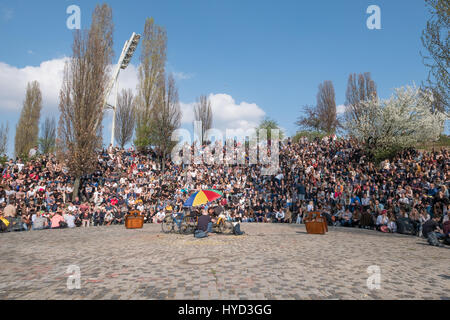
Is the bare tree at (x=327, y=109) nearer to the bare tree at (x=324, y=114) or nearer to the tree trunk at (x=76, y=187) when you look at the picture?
the bare tree at (x=324, y=114)

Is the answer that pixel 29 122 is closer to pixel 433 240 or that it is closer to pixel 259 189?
pixel 259 189

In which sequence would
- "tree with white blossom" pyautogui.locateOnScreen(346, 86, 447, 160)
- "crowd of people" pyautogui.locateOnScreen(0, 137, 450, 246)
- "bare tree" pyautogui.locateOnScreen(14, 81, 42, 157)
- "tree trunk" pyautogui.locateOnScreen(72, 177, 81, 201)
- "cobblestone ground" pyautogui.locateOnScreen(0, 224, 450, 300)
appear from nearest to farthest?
"cobblestone ground" pyautogui.locateOnScreen(0, 224, 450, 300) → "crowd of people" pyautogui.locateOnScreen(0, 137, 450, 246) → "tree trunk" pyautogui.locateOnScreen(72, 177, 81, 201) → "tree with white blossom" pyautogui.locateOnScreen(346, 86, 447, 160) → "bare tree" pyautogui.locateOnScreen(14, 81, 42, 157)

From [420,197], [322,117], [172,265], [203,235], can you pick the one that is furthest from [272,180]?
[322,117]

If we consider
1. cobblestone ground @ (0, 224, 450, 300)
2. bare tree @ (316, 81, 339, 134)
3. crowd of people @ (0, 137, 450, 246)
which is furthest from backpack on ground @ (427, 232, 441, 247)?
bare tree @ (316, 81, 339, 134)

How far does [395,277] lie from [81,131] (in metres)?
24.5

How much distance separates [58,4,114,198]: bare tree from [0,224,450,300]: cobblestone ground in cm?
1400

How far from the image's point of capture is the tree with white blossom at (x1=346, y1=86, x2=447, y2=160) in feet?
82.9

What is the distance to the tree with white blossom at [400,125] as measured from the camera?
25.3m

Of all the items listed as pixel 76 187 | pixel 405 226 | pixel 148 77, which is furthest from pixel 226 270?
pixel 148 77

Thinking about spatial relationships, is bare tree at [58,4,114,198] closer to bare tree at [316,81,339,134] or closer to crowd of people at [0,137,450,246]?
crowd of people at [0,137,450,246]

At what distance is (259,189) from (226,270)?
61.0 ft

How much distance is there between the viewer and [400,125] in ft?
86.2

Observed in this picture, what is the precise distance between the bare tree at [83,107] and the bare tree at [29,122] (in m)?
26.5
